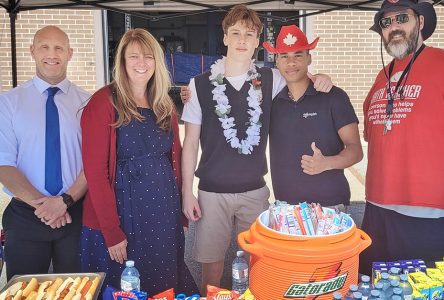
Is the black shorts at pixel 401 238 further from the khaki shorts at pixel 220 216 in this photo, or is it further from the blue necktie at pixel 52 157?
the blue necktie at pixel 52 157

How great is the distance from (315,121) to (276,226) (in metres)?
1.09

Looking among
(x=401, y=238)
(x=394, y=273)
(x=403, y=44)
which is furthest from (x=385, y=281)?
(x=403, y=44)

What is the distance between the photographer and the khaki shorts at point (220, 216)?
114 inches

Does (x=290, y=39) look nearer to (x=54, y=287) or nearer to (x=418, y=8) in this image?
(x=418, y=8)

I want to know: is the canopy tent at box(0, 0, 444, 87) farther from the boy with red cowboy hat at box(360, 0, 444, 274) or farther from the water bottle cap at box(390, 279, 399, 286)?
the water bottle cap at box(390, 279, 399, 286)

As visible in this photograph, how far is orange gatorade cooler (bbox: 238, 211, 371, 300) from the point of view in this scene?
5.43 feet

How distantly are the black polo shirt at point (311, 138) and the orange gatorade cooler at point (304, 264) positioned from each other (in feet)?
3.48

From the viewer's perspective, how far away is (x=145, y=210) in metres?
2.53

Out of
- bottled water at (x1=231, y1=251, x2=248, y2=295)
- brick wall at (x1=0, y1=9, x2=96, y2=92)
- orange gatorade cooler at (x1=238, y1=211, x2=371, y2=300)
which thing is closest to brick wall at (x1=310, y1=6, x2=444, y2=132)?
brick wall at (x1=0, y1=9, x2=96, y2=92)

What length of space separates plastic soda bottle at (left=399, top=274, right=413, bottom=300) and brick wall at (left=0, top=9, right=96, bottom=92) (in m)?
7.82

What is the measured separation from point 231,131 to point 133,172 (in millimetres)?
654

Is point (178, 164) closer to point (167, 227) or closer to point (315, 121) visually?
point (167, 227)

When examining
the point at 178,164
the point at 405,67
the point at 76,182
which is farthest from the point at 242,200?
the point at 405,67

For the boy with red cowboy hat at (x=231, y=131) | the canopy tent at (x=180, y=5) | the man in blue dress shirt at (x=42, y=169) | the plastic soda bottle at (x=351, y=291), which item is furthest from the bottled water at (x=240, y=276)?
the canopy tent at (x=180, y=5)
